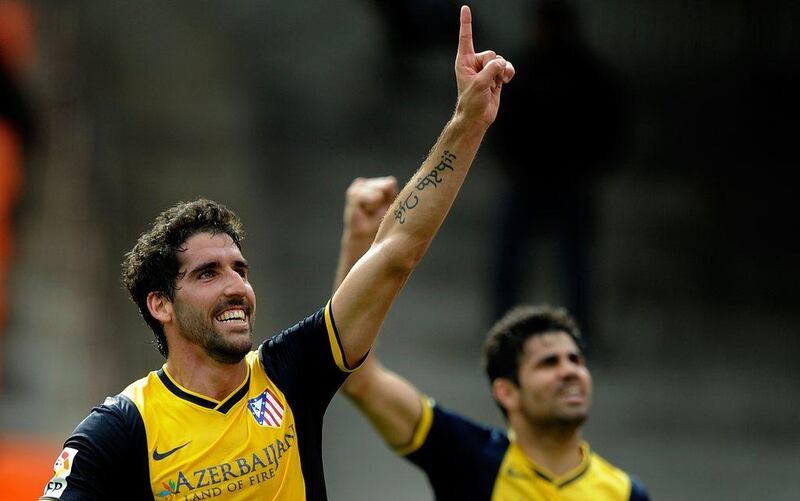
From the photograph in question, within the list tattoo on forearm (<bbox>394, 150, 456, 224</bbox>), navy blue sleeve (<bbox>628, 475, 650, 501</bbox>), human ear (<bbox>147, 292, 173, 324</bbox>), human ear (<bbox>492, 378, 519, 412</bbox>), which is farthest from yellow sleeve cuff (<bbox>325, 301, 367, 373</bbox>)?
navy blue sleeve (<bbox>628, 475, 650, 501</bbox>)

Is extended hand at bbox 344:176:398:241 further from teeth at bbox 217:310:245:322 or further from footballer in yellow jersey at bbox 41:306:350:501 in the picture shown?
teeth at bbox 217:310:245:322

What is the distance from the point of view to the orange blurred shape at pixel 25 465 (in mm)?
8969

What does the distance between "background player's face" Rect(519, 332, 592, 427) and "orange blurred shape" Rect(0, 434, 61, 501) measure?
494 centimetres

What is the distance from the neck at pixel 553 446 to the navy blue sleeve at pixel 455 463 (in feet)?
0.55

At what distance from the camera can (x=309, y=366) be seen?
3.79 meters

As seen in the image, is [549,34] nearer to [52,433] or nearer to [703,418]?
[703,418]

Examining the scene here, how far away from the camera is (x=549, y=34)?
36.6 ft

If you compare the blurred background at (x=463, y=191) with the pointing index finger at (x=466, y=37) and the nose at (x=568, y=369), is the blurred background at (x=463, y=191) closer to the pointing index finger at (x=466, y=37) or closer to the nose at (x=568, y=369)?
the nose at (x=568, y=369)

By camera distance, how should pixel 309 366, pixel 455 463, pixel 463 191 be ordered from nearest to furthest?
pixel 309 366, pixel 455 463, pixel 463 191

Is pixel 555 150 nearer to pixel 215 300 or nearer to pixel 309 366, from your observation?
pixel 309 366

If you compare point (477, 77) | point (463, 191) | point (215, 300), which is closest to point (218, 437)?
point (215, 300)

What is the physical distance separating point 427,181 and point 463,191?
8365mm

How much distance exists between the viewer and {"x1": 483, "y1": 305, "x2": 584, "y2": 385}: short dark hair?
18.2ft

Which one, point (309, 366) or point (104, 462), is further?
point (309, 366)
